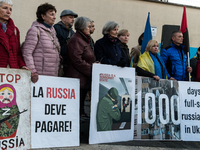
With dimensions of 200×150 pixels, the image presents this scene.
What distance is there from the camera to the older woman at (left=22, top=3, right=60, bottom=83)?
424cm

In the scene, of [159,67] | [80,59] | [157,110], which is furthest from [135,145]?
[159,67]

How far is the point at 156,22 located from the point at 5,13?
8929 millimetres

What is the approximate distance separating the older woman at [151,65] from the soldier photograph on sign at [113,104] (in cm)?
55

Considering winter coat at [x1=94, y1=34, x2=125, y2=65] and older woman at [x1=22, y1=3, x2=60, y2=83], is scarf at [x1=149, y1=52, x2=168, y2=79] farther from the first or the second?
older woman at [x1=22, y1=3, x2=60, y2=83]

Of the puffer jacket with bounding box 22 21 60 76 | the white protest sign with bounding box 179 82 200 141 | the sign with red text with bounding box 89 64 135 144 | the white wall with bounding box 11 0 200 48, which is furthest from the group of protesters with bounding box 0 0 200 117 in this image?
the white wall with bounding box 11 0 200 48

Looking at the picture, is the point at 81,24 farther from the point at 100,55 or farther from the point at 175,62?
the point at 175,62

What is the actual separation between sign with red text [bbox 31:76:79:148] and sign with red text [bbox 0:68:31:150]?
0.42 feet

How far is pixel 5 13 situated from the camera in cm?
406

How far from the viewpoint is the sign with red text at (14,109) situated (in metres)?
3.70

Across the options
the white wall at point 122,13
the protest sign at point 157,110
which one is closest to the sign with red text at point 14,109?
the protest sign at point 157,110

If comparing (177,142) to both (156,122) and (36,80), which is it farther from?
(36,80)

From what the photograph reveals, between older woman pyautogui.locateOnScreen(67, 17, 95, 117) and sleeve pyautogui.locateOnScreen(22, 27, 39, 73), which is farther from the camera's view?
older woman pyautogui.locateOnScreen(67, 17, 95, 117)

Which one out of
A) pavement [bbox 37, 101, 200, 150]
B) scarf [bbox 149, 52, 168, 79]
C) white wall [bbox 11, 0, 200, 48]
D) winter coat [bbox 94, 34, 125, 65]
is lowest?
pavement [bbox 37, 101, 200, 150]

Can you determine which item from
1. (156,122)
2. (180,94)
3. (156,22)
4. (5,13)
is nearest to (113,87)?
(156,122)
